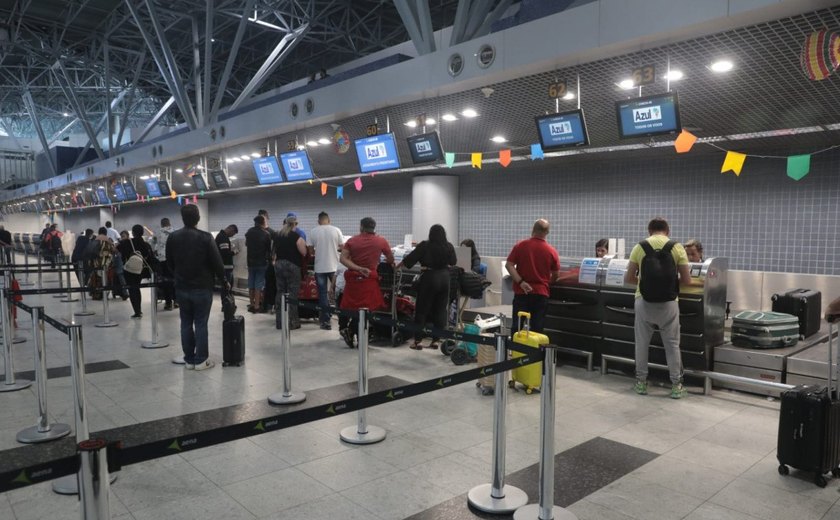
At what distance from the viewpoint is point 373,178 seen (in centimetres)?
1459

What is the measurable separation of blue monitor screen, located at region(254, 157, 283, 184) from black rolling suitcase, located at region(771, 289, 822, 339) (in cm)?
904

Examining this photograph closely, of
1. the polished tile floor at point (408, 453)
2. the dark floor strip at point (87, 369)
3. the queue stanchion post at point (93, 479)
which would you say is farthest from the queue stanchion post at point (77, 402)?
the dark floor strip at point (87, 369)

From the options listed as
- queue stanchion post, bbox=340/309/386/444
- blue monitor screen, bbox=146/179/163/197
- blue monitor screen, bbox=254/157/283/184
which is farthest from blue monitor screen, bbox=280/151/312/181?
blue monitor screen, bbox=146/179/163/197

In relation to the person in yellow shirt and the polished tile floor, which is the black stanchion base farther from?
the person in yellow shirt

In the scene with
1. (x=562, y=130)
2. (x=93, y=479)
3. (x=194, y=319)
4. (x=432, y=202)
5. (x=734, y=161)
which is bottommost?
(x=194, y=319)

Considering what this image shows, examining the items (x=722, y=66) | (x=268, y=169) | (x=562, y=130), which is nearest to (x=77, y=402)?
(x=562, y=130)

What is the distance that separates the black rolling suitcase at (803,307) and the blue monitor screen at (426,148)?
488 centimetres

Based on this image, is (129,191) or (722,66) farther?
(129,191)

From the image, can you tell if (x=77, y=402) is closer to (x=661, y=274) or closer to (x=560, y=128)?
(x=661, y=274)

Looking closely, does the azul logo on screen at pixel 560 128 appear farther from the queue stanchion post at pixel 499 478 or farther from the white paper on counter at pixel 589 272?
the queue stanchion post at pixel 499 478

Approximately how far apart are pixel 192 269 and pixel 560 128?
14.8 ft

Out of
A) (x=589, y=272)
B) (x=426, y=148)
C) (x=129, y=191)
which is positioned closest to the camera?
(x=589, y=272)

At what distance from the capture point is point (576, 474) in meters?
3.69

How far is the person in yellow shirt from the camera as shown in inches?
208
